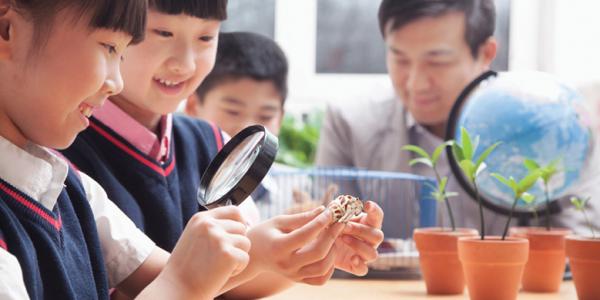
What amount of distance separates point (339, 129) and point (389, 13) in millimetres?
543

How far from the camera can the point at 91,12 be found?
981 millimetres

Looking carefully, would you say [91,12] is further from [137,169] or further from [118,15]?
[137,169]

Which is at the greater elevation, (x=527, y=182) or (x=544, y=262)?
(x=527, y=182)

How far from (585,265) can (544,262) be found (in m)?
0.18

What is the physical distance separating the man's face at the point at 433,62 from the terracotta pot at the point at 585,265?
143 cm

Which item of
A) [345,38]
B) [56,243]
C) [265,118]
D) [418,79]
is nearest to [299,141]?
[345,38]

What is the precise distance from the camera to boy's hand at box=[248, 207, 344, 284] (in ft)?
3.77

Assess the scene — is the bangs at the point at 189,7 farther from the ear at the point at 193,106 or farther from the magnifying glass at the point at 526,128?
the ear at the point at 193,106

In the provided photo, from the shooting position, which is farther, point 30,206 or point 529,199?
point 529,199

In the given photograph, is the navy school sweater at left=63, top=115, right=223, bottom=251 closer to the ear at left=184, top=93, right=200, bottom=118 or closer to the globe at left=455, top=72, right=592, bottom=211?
the globe at left=455, top=72, right=592, bottom=211

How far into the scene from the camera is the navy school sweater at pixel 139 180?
4.78 ft

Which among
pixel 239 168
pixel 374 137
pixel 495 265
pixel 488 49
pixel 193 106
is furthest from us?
pixel 374 137

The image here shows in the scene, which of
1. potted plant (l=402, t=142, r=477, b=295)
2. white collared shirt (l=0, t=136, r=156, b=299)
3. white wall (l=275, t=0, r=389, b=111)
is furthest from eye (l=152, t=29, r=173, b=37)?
white wall (l=275, t=0, r=389, b=111)

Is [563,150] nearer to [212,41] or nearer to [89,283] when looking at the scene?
[212,41]
